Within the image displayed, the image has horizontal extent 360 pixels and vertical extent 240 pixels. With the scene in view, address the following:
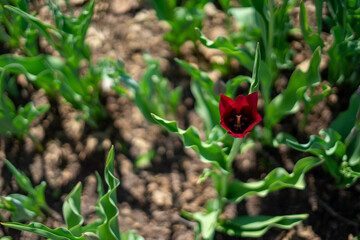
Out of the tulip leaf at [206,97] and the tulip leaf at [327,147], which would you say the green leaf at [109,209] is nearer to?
the tulip leaf at [206,97]

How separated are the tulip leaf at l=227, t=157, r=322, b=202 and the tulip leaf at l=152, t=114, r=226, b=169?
218 millimetres

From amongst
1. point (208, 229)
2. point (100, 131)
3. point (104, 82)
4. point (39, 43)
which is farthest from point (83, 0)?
point (208, 229)

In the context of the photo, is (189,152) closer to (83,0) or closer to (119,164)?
(119,164)

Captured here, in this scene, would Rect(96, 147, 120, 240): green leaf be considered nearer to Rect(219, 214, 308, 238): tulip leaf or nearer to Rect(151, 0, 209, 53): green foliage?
Rect(219, 214, 308, 238): tulip leaf

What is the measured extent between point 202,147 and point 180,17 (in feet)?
3.05

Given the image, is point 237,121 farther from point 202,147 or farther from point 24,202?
point 24,202

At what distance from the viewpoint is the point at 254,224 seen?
6.68 ft

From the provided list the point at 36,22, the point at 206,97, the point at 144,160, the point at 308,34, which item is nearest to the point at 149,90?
the point at 206,97

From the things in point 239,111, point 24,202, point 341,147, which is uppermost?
point 239,111

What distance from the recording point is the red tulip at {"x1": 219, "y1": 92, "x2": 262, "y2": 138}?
1503 mm

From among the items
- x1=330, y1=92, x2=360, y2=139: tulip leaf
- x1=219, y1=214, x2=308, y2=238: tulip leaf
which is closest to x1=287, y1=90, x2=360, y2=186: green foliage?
x1=330, y1=92, x2=360, y2=139: tulip leaf

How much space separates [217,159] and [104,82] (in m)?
1.01

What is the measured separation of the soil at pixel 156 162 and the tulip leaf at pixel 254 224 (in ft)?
0.25

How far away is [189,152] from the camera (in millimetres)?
2404
